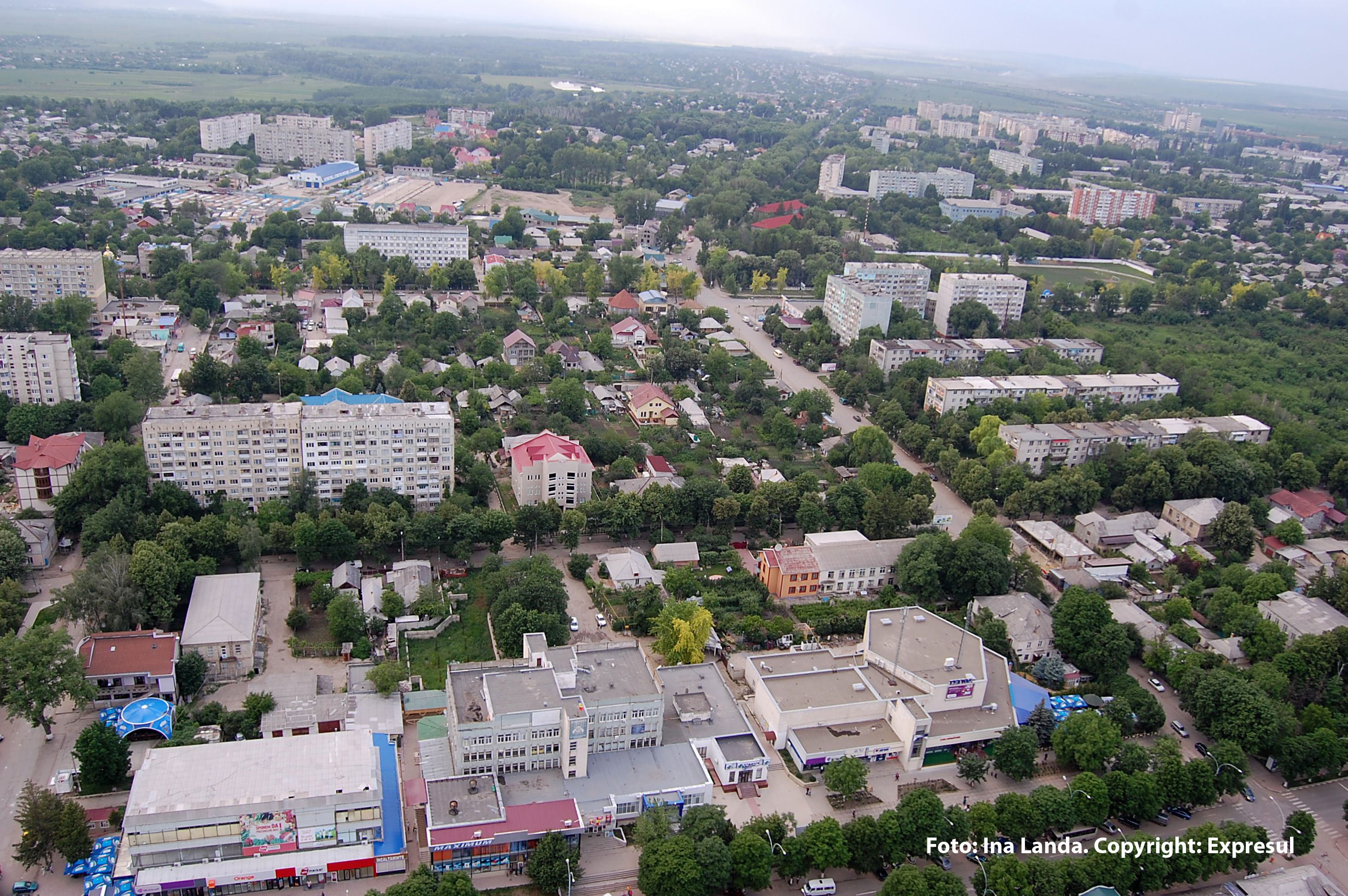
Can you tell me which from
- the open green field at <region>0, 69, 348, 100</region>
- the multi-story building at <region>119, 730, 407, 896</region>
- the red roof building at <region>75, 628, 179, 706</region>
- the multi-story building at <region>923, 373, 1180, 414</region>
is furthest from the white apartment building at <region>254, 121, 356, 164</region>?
the multi-story building at <region>119, 730, 407, 896</region>

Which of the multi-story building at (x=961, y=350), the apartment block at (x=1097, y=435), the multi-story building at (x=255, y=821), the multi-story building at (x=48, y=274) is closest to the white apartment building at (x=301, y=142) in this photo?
the multi-story building at (x=48, y=274)

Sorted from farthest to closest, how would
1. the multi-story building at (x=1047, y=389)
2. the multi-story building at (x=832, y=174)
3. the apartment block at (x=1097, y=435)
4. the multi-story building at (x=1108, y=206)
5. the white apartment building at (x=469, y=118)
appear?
the white apartment building at (x=469, y=118)
the multi-story building at (x=832, y=174)
the multi-story building at (x=1108, y=206)
the multi-story building at (x=1047, y=389)
the apartment block at (x=1097, y=435)

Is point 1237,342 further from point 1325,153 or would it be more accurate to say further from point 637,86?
point 637,86

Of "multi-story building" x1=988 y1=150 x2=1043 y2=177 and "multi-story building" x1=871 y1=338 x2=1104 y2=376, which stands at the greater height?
"multi-story building" x1=988 y1=150 x2=1043 y2=177

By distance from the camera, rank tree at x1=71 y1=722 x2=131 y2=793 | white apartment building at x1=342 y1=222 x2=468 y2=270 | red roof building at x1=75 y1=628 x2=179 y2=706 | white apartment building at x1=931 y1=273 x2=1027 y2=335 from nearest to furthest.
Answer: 1. tree at x1=71 y1=722 x2=131 y2=793
2. red roof building at x1=75 y1=628 x2=179 y2=706
3. white apartment building at x1=931 y1=273 x2=1027 y2=335
4. white apartment building at x1=342 y1=222 x2=468 y2=270

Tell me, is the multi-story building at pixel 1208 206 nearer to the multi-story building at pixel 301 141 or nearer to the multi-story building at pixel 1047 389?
the multi-story building at pixel 1047 389

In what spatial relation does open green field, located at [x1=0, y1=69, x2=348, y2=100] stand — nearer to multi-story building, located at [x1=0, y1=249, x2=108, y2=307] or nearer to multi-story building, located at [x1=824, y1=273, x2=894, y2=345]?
multi-story building, located at [x1=0, y1=249, x2=108, y2=307]

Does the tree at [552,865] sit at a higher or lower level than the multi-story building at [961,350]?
lower
